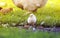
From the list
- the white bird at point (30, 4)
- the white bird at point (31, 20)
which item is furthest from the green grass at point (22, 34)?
the white bird at point (30, 4)

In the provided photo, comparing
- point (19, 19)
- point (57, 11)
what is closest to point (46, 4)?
point (57, 11)

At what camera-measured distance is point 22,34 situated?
7.59 feet

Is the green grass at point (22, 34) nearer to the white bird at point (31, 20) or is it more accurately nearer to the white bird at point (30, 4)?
the white bird at point (31, 20)

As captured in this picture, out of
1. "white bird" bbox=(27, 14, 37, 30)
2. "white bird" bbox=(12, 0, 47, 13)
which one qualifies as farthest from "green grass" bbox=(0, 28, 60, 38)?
"white bird" bbox=(12, 0, 47, 13)

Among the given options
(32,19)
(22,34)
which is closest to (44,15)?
(32,19)

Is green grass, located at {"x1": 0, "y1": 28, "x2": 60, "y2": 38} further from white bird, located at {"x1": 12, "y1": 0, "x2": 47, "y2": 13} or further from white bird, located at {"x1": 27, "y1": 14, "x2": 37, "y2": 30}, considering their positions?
white bird, located at {"x1": 12, "y1": 0, "x2": 47, "y2": 13}

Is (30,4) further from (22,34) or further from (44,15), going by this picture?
(22,34)

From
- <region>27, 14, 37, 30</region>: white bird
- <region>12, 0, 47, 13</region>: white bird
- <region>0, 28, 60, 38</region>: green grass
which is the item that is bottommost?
<region>0, 28, 60, 38</region>: green grass

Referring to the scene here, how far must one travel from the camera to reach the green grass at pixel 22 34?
2311 millimetres

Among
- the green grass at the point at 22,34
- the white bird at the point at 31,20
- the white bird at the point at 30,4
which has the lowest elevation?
the green grass at the point at 22,34

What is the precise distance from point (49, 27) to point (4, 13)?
39 cm

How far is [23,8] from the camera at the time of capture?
2.35 meters

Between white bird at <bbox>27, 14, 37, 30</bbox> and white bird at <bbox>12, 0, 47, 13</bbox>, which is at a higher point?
white bird at <bbox>12, 0, 47, 13</bbox>

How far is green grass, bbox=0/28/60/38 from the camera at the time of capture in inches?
91.0
